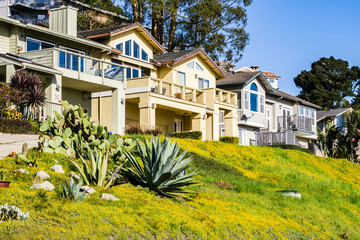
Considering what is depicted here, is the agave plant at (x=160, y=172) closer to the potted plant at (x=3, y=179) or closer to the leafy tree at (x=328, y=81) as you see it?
the potted plant at (x=3, y=179)

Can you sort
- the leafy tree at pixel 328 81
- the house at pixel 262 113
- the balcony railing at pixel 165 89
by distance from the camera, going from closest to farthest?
the balcony railing at pixel 165 89 < the house at pixel 262 113 < the leafy tree at pixel 328 81

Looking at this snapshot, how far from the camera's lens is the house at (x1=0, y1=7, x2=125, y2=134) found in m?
29.7

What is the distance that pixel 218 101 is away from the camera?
135 feet

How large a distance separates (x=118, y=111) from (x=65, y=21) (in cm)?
690

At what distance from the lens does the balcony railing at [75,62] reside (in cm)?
3055

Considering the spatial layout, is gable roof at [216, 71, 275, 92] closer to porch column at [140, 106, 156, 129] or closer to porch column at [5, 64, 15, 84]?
porch column at [140, 106, 156, 129]

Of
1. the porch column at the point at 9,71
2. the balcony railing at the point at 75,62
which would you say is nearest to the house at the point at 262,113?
the balcony railing at the point at 75,62

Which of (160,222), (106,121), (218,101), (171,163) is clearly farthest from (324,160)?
(160,222)

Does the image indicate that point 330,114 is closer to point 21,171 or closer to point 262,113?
point 262,113

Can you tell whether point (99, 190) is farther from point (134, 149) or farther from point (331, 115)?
point (331, 115)

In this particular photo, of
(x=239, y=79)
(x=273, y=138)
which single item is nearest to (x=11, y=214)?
(x=273, y=138)

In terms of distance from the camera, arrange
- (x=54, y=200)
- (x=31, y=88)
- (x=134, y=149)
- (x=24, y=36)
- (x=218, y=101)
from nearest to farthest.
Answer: (x=54, y=200) < (x=134, y=149) < (x=31, y=88) < (x=24, y=36) < (x=218, y=101)

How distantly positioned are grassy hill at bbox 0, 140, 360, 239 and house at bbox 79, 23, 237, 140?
9880 mm

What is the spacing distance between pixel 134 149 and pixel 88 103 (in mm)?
17506
